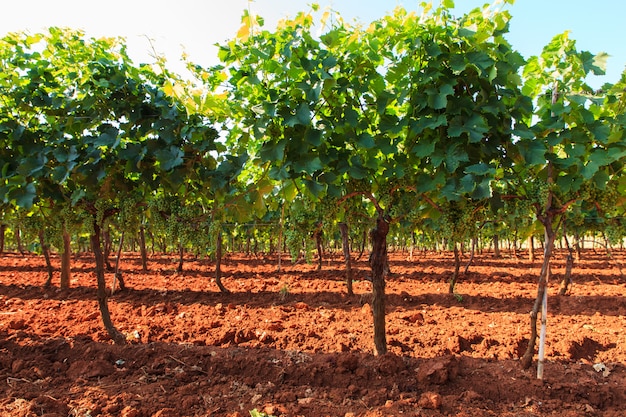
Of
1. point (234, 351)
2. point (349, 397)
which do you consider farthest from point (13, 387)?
point (349, 397)

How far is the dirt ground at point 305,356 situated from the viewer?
11.4ft

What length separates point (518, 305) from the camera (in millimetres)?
7582

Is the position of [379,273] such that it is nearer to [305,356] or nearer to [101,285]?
[305,356]

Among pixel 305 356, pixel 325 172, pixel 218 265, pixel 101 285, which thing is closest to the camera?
pixel 325 172

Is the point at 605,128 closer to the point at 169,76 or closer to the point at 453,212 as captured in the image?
the point at 453,212

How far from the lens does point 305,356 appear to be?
4.59 m

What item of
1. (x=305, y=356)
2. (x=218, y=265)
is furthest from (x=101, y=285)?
(x=218, y=265)

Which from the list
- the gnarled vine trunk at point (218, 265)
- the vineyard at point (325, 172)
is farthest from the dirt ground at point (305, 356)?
the gnarled vine trunk at point (218, 265)

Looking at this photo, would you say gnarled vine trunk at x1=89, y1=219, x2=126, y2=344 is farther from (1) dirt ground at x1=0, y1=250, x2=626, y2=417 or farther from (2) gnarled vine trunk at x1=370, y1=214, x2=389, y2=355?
(2) gnarled vine trunk at x1=370, y1=214, x2=389, y2=355

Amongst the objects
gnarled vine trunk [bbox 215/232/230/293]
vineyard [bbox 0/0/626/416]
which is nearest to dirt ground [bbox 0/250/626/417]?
vineyard [bbox 0/0/626/416]

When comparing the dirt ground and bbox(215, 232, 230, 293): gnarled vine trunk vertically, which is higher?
bbox(215, 232, 230, 293): gnarled vine trunk

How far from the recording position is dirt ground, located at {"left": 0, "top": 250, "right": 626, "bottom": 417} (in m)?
3.46

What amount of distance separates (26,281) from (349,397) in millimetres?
10358

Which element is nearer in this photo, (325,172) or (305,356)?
(325,172)
